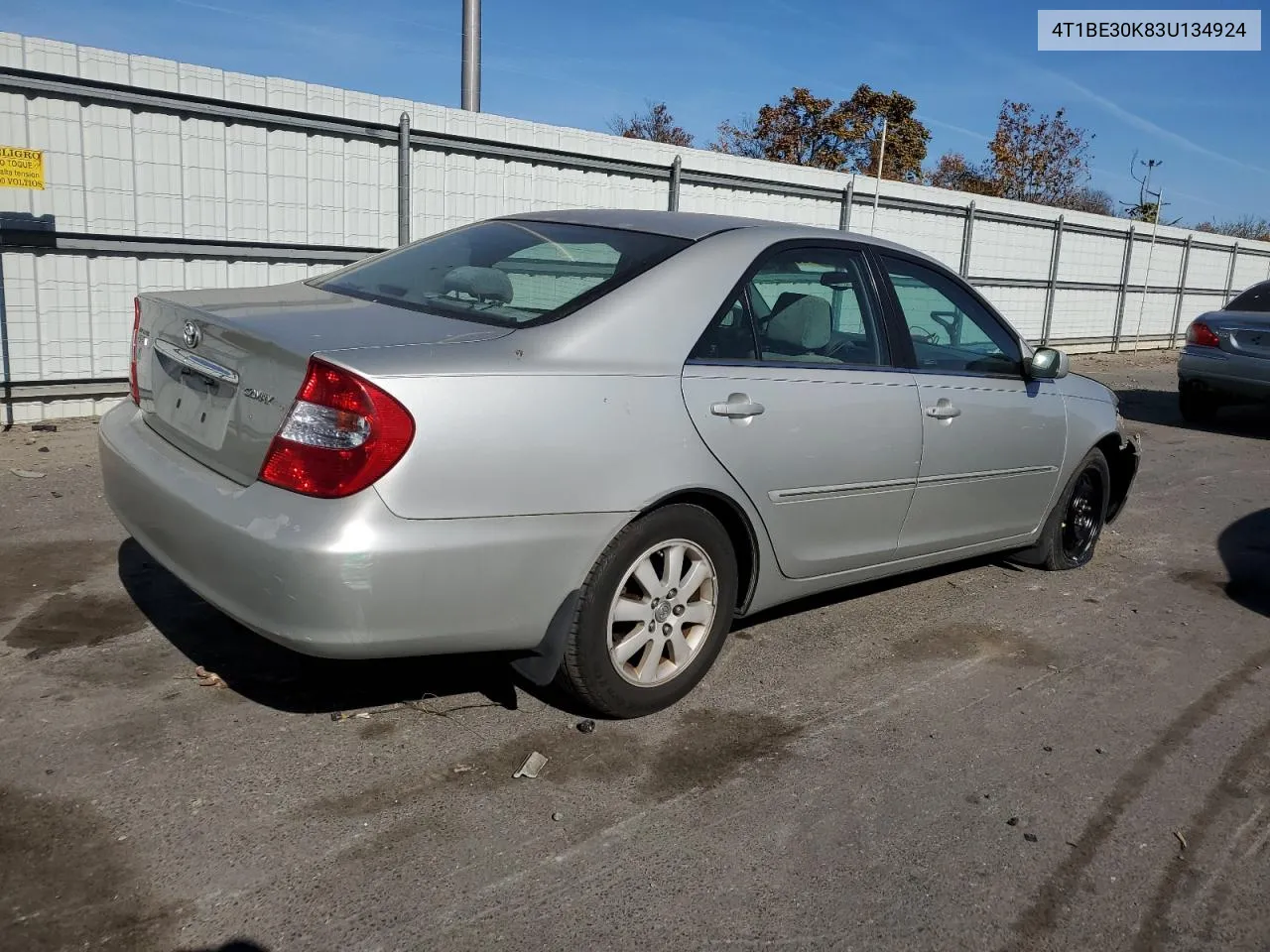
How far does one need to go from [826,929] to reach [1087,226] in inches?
719

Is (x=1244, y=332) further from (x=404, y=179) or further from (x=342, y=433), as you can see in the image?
(x=342, y=433)

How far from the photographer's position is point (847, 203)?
13633 millimetres

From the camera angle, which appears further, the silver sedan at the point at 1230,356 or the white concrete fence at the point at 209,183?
the silver sedan at the point at 1230,356

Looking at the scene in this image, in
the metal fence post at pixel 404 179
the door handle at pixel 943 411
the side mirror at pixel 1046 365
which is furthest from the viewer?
the metal fence post at pixel 404 179

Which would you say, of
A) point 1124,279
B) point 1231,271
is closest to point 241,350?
point 1124,279

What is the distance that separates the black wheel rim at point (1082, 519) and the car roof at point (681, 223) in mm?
1935

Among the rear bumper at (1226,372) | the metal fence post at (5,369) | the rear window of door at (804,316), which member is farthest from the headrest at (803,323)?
the rear bumper at (1226,372)

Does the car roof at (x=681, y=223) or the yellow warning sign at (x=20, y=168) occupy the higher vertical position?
the yellow warning sign at (x=20, y=168)

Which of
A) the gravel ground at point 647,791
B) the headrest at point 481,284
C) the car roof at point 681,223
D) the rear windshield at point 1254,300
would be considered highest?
the car roof at point 681,223

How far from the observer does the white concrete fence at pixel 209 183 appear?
7.32m

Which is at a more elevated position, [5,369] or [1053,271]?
[1053,271]

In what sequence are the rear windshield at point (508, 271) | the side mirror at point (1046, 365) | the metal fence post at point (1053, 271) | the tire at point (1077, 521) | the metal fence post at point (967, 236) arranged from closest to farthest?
the rear windshield at point (508, 271)
the side mirror at point (1046, 365)
the tire at point (1077, 521)
the metal fence post at point (967, 236)
the metal fence post at point (1053, 271)

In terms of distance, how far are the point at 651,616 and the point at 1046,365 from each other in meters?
2.37

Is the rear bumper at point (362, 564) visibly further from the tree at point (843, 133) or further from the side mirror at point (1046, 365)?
the tree at point (843, 133)
